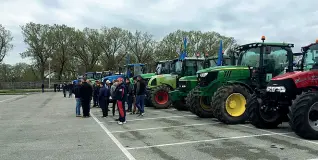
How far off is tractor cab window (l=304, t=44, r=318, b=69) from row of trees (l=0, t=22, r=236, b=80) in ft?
153

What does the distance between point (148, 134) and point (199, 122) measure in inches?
111

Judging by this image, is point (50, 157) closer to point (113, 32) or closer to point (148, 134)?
point (148, 134)

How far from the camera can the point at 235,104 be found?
10992 mm

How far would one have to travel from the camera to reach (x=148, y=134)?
9383mm

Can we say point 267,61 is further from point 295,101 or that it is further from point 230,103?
point 295,101

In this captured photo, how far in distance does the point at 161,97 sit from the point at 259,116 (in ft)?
28.3

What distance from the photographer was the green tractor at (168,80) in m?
17.5

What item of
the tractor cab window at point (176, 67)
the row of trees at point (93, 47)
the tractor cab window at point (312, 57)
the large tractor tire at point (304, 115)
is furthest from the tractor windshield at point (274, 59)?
the row of trees at point (93, 47)

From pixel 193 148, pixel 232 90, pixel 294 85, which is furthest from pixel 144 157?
pixel 232 90

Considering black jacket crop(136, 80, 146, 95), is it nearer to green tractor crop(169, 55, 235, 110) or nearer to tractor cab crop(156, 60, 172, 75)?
green tractor crop(169, 55, 235, 110)

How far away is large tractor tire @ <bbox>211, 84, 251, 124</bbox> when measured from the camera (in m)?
10.7

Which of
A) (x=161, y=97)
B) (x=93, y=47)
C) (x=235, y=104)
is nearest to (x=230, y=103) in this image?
(x=235, y=104)

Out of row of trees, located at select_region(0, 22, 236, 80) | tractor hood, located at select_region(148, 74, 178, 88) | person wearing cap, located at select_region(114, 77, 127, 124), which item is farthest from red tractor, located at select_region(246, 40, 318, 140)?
row of trees, located at select_region(0, 22, 236, 80)

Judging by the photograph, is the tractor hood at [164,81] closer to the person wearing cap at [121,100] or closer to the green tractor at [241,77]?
the green tractor at [241,77]
